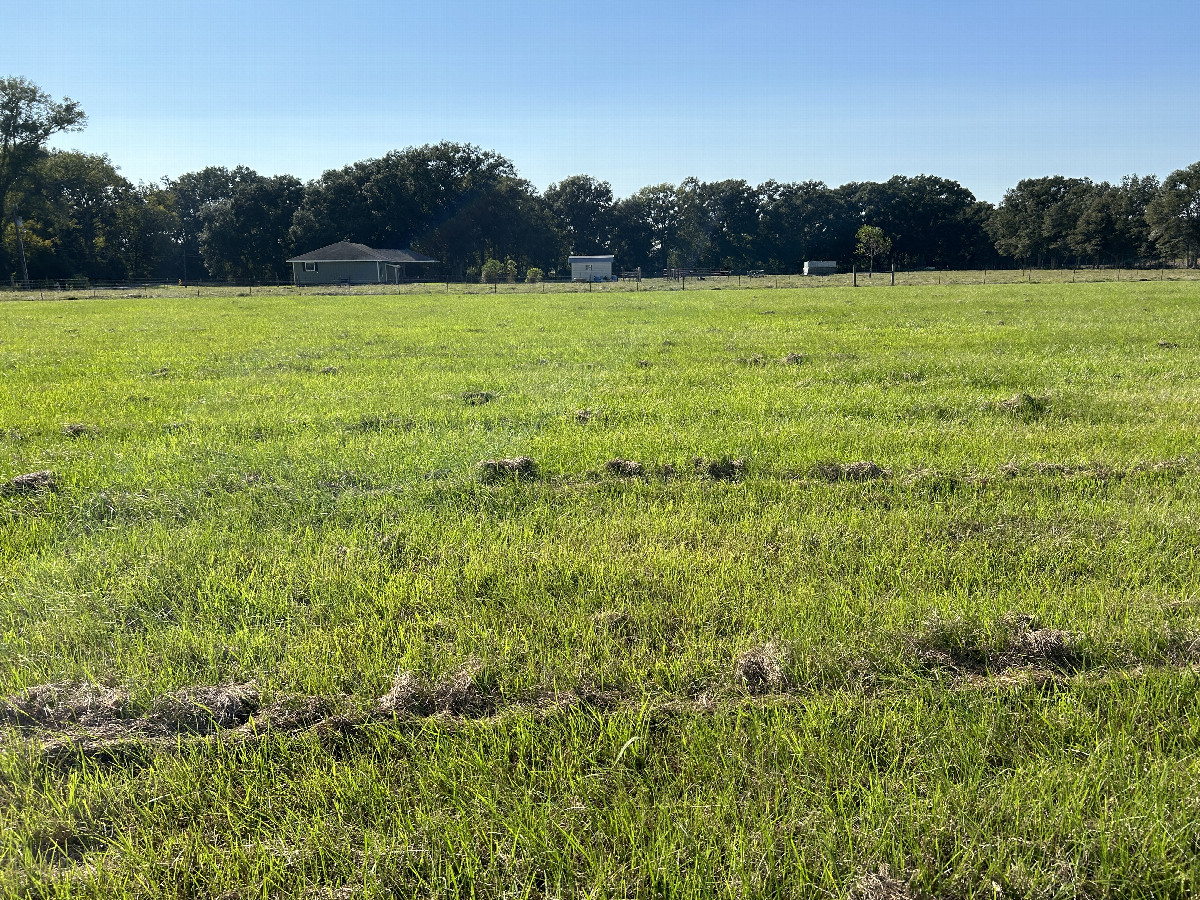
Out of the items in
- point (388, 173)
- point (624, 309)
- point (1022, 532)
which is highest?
point (388, 173)

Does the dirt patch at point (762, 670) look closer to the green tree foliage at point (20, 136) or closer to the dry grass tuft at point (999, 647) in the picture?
the dry grass tuft at point (999, 647)

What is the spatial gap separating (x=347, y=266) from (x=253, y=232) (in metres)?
21.0

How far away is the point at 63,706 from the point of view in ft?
9.99

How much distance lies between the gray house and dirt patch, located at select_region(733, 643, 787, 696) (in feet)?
247

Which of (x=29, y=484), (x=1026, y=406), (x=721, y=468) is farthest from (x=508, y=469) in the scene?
(x=1026, y=406)

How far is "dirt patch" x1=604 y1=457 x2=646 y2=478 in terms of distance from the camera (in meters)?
6.14

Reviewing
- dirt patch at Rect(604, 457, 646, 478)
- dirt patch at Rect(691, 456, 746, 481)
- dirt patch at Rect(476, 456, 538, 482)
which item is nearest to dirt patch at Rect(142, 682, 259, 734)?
dirt patch at Rect(476, 456, 538, 482)

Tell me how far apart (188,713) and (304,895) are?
46.1 inches

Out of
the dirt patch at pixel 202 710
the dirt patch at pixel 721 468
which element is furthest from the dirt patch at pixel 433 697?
the dirt patch at pixel 721 468

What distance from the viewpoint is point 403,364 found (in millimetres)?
12891

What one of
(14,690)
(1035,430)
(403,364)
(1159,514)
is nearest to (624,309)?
(403,364)

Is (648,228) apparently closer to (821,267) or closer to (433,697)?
(821,267)

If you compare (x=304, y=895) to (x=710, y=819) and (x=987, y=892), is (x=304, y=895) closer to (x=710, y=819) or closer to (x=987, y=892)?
(x=710, y=819)

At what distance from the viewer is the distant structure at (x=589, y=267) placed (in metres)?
94.9
